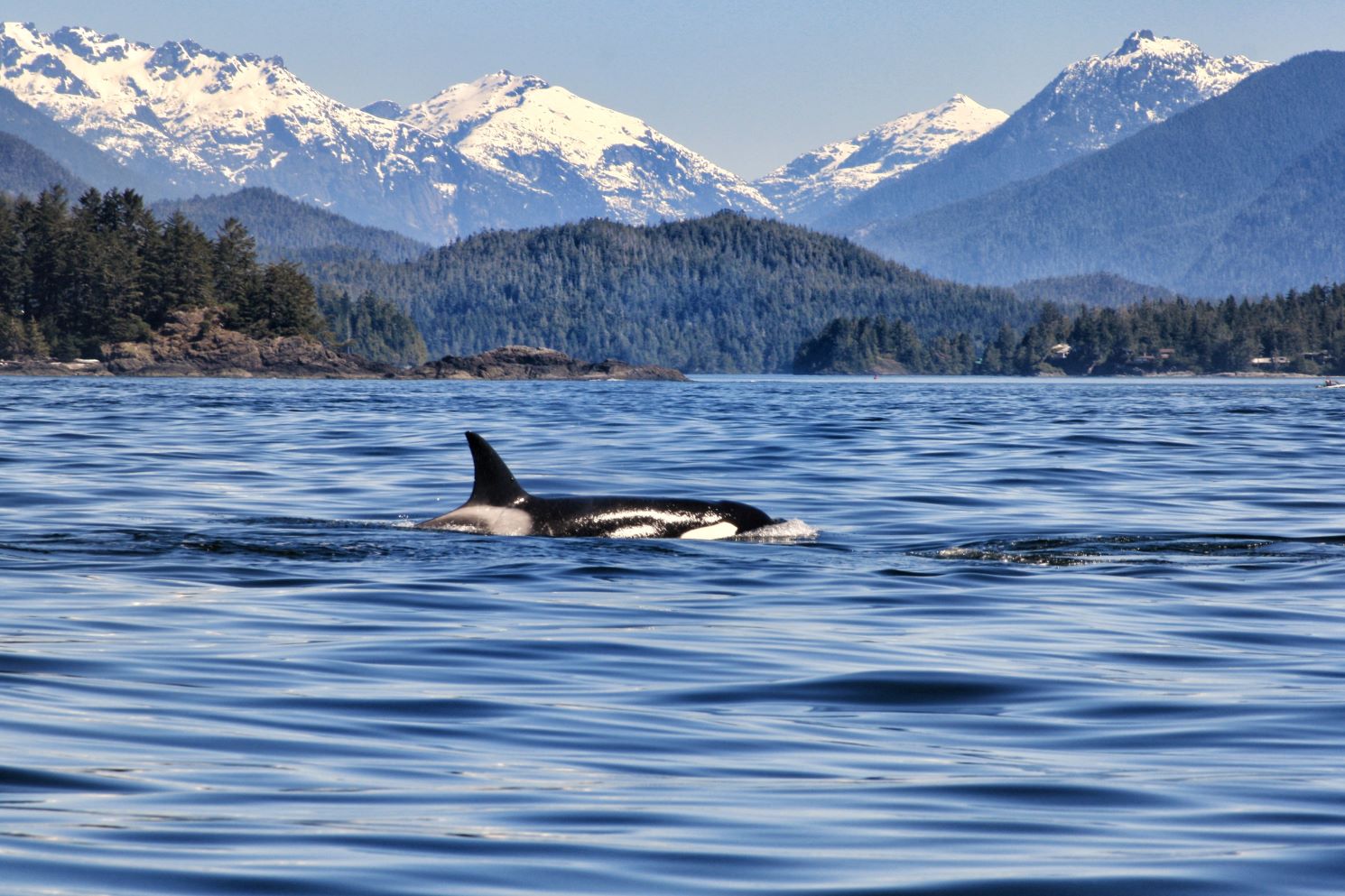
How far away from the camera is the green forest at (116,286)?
164m

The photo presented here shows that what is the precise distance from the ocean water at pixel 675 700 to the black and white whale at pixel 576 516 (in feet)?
1.24

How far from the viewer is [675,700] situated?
34.0ft

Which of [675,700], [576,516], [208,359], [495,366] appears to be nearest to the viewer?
[675,700]

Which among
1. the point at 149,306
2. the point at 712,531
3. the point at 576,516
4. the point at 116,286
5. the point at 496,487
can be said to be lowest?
the point at 712,531

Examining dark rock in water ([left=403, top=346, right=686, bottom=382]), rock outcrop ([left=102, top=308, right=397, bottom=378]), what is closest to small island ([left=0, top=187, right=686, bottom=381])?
rock outcrop ([left=102, top=308, right=397, bottom=378])

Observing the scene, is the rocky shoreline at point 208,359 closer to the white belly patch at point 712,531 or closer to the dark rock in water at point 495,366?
the dark rock in water at point 495,366

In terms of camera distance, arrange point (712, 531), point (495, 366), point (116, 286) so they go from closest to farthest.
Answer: point (712, 531) → point (116, 286) → point (495, 366)

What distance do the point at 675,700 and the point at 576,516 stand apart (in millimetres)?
8628

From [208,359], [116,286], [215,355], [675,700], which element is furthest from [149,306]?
[675,700]

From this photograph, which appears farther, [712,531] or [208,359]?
[208,359]

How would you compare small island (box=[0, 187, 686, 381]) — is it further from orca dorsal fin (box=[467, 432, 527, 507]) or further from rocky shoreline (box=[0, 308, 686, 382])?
orca dorsal fin (box=[467, 432, 527, 507])

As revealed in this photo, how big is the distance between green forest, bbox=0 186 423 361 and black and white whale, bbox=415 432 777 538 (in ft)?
494

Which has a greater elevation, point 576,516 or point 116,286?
point 116,286

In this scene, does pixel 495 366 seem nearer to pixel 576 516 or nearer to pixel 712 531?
pixel 712 531
